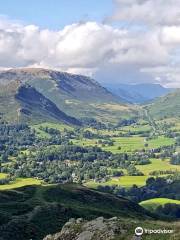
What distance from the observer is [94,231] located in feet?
238

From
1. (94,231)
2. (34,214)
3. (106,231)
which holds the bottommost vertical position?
(34,214)

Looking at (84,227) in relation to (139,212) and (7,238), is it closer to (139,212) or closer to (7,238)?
(7,238)

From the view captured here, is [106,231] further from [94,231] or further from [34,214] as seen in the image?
[34,214]

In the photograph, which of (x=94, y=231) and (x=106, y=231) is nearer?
(x=106, y=231)

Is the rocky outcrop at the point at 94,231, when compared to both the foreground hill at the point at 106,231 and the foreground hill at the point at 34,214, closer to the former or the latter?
the foreground hill at the point at 106,231

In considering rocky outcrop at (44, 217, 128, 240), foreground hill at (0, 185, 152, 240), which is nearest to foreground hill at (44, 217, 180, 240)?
rocky outcrop at (44, 217, 128, 240)

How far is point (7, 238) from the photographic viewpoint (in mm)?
109625

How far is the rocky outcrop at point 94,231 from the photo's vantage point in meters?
69.4

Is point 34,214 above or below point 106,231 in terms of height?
below

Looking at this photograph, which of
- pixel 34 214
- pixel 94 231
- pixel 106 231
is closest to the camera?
pixel 106 231

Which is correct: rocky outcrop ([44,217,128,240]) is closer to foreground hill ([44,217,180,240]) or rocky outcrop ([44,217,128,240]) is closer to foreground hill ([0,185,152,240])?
foreground hill ([44,217,180,240])

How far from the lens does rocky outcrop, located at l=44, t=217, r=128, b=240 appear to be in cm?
6936

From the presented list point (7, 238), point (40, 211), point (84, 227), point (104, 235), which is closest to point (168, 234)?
point (104, 235)

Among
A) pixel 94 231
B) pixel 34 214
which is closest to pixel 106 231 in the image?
pixel 94 231
